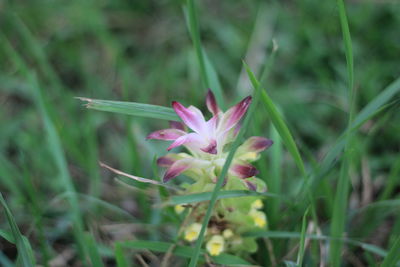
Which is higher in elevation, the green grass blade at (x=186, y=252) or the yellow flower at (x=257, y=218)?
the yellow flower at (x=257, y=218)

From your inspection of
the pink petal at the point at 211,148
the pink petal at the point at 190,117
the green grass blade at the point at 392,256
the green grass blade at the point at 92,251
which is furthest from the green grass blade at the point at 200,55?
the green grass blade at the point at 392,256

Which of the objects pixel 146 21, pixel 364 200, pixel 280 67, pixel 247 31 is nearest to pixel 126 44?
pixel 146 21

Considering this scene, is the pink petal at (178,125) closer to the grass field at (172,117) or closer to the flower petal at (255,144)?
the grass field at (172,117)

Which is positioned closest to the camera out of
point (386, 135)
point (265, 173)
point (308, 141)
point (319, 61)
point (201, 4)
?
point (265, 173)

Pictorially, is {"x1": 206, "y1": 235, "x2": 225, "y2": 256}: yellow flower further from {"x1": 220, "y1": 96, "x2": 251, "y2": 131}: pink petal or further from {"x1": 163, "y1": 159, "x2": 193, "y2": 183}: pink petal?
{"x1": 220, "y1": 96, "x2": 251, "y2": 131}: pink petal

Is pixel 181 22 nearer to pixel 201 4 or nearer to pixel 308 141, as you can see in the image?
pixel 201 4

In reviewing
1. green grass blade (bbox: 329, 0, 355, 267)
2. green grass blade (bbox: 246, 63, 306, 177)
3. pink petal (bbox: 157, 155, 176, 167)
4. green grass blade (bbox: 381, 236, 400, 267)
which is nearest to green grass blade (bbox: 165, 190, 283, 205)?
→ pink petal (bbox: 157, 155, 176, 167)
